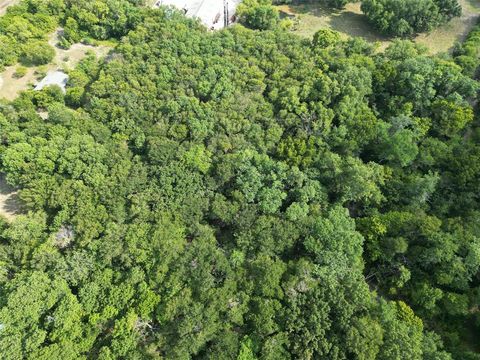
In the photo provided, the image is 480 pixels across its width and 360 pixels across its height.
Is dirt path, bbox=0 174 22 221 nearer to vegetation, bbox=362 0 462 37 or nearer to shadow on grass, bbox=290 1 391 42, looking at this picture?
shadow on grass, bbox=290 1 391 42

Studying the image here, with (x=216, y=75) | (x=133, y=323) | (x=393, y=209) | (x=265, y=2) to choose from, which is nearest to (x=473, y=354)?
(x=393, y=209)

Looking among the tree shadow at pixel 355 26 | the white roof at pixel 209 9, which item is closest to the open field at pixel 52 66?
the white roof at pixel 209 9

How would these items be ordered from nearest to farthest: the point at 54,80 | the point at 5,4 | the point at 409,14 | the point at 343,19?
the point at 54,80 → the point at 409,14 → the point at 5,4 → the point at 343,19

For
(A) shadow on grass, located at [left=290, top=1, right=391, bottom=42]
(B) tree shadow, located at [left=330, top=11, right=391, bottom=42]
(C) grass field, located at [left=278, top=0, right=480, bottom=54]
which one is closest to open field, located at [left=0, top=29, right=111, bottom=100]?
(C) grass field, located at [left=278, top=0, right=480, bottom=54]

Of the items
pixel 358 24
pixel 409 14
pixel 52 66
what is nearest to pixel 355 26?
pixel 358 24

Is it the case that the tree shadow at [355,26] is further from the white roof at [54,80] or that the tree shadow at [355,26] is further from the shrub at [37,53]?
the shrub at [37,53]

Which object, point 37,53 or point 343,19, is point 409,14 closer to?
point 343,19
